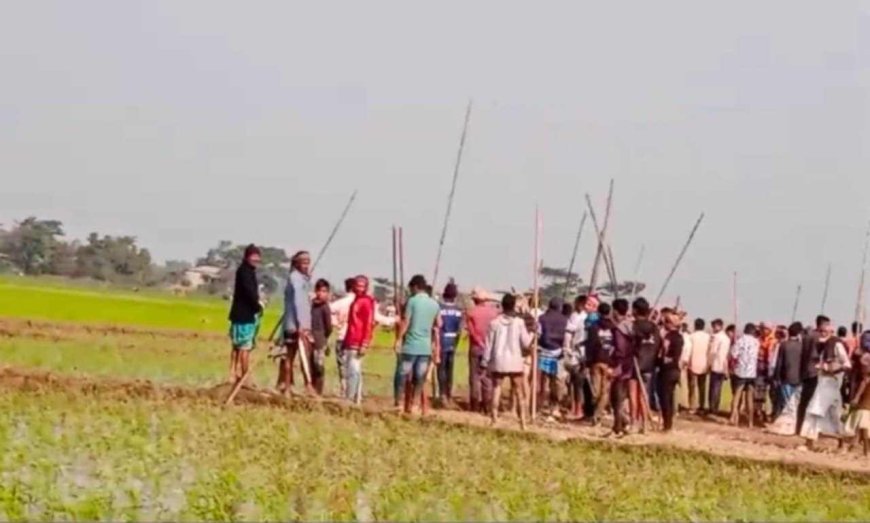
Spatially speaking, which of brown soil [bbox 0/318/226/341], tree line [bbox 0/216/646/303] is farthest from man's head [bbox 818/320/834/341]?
tree line [bbox 0/216/646/303]

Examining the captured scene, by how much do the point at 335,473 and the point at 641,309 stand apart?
7.07 metres

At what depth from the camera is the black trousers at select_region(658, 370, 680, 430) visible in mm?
A: 18750

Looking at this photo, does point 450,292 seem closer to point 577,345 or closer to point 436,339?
point 436,339

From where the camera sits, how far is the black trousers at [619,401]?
685 inches

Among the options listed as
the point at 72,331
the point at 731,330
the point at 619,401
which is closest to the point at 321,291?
the point at 619,401

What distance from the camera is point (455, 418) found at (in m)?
17.9

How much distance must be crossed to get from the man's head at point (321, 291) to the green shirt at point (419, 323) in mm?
2029

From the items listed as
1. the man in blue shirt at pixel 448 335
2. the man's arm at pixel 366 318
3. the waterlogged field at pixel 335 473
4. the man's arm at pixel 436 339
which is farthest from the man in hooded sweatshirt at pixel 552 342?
the waterlogged field at pixel 335 473

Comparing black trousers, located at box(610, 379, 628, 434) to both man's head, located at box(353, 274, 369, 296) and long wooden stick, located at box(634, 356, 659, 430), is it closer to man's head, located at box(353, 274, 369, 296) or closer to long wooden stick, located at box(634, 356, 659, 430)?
long wooden stick, located at box(634, 356, 659, 430)

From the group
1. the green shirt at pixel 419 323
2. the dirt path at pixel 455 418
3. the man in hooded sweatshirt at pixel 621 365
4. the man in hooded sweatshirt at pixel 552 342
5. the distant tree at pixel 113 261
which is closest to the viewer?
the dirt path at pixel 455 418

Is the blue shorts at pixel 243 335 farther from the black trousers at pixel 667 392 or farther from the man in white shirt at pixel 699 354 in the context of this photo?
the man in white shirt at pixel 699 354

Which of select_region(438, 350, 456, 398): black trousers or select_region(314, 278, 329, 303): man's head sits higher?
select_region(314, 278, 329, 303): man's head

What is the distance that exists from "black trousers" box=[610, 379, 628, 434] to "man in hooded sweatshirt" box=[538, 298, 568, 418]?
186cm

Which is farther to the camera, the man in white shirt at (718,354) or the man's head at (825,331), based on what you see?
the man in white shirt at (718,354)
